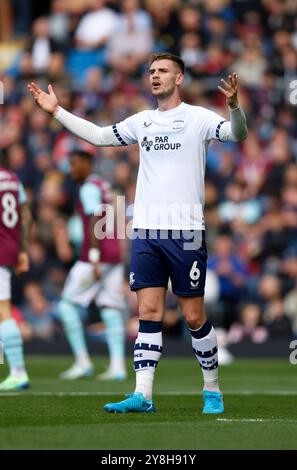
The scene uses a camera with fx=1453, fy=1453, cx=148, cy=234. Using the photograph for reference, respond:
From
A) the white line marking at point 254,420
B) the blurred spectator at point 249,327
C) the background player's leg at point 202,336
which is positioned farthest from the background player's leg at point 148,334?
the blurred spectator at point 249,327

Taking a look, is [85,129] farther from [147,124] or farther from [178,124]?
[178,124]

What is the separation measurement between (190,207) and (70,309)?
6280mm

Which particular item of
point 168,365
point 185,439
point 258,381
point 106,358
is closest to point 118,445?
point 185,439

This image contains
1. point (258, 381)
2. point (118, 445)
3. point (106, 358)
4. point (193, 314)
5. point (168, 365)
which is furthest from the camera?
point (106, 358)

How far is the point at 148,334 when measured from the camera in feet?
33.2

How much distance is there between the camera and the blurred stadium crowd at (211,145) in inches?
779

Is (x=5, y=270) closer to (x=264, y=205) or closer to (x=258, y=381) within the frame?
(x=258, y=381)

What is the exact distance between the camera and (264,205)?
20.5 m

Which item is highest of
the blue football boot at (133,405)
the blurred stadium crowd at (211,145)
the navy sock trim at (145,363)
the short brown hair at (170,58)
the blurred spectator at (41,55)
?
the blurred spectator at (41,55)

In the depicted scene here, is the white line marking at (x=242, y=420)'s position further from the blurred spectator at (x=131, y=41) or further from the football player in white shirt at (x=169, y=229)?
the blurred spectator at (x=131, y=41)

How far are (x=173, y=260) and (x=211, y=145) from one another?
1134cm

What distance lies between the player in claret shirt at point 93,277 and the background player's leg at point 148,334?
5.28 metres

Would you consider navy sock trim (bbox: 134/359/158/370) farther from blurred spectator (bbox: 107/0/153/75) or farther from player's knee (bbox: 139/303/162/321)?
blurred spectator (bbox: 107/0/153/75)

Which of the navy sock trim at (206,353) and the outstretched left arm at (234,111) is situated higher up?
the outstretched left arm at (234,111)
